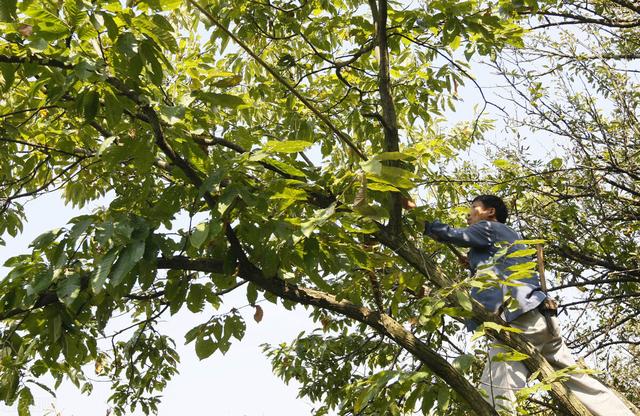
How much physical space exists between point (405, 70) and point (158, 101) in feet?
8.25

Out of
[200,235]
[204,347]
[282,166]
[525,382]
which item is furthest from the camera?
[525,382]

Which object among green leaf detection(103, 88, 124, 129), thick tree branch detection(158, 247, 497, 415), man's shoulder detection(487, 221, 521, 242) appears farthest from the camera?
man's shoulder detection(487, 221, 521, 242)

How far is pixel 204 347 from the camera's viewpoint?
3.02 meters

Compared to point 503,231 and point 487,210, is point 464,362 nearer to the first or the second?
point 503,231

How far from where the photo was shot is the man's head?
4199mm

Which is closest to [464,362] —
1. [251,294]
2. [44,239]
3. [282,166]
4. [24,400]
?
[282,166]

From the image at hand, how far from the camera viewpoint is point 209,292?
10.2ft

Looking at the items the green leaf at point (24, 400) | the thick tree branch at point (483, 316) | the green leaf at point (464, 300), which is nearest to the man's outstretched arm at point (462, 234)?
the thick tree branch at point (483, 316)

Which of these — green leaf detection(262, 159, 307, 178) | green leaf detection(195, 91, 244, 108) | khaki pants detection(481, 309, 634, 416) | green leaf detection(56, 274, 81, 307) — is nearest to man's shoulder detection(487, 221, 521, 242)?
khaki pants detection(481, 309, 634, 416)

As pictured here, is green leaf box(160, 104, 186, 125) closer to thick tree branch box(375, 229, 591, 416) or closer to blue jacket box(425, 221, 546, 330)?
thick tree branch box(375, 229, 591, 416)

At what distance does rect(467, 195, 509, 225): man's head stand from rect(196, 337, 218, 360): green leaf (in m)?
1.94

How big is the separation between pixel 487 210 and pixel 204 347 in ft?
6.83

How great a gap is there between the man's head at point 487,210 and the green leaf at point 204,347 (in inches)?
76.4

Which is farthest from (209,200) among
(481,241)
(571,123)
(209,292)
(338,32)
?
(571,123)
